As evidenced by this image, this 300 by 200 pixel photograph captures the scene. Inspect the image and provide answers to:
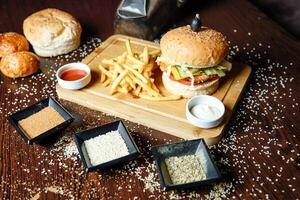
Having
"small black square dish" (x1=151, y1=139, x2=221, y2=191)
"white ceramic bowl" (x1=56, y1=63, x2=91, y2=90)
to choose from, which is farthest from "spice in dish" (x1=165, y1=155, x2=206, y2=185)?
"white ceramic bowl" (x1=56, y1=63, x2=91, y2=90)

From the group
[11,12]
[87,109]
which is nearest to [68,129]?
[87,109]

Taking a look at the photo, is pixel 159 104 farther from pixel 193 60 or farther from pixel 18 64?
pixel 18 64

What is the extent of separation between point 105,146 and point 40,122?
1.61 ft

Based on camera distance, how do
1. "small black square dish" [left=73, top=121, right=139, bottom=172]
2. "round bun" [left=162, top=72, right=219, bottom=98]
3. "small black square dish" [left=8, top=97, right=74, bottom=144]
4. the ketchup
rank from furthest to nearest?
1. the ketchup
2. "round bun" [left=162, top=72, right=219, bottom=98]
3. "small black square dish" [left=8, top=97, right=74, bottom=144]
4. "small black square dish" [left=73, top=121, right=139, bottom=172]

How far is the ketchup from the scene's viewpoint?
2.91 metres

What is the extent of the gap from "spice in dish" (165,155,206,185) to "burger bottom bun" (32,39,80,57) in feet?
4.93

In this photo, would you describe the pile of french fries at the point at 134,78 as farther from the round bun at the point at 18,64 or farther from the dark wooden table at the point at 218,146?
the round bun at the point at 18,64

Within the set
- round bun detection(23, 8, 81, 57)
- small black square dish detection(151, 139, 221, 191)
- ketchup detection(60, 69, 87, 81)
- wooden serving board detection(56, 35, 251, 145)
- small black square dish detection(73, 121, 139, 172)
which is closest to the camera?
small black square dish detection(151, 139, 221, 191)

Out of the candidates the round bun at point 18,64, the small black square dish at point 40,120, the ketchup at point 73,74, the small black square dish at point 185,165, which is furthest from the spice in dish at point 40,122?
the small black square dish at point 185,165

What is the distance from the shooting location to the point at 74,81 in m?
2.81

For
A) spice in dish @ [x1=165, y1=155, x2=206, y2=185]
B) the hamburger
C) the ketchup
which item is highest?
the hamburger

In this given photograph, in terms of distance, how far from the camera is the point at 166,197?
215 cm

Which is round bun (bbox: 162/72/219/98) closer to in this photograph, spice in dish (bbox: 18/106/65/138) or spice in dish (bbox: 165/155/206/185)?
spice in dish (bbox: 165/155/206/185)

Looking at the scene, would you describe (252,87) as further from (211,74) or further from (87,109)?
(87,109)
